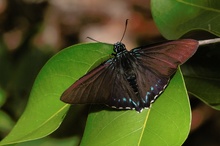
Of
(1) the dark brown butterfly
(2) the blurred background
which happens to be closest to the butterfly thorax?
(1) the dark brown butterfly

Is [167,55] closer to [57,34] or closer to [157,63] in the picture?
[157,63]

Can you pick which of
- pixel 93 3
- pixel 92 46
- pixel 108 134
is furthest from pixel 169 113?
pixel 93 3

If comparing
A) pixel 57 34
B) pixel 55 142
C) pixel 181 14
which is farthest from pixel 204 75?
pixel 57 34

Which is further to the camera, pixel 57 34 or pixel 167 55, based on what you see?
pixel 57 34

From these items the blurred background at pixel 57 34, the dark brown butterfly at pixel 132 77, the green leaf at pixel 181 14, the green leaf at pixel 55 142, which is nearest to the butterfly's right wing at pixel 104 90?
the dark brown butterfly at pixel 132 77

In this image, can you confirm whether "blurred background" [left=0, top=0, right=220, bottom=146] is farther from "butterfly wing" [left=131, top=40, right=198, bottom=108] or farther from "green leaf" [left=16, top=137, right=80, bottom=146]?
"butterfly wing" [left=131, top=40, right=198, bottom=108]

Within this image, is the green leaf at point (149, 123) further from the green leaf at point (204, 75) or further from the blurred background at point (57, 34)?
the blurred background at point (57, 34)

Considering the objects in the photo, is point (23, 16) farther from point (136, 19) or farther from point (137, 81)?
point (137, 81)
